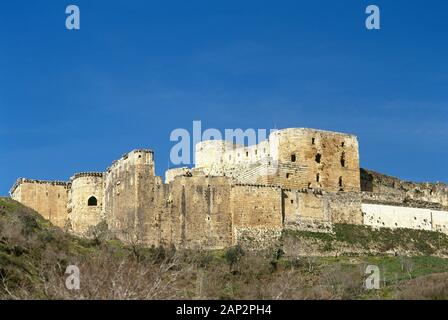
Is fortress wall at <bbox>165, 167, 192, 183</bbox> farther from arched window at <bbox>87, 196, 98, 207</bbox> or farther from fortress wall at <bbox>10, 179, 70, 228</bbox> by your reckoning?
fortress wall at <bbox>10, 179, 70, 228</bbox>

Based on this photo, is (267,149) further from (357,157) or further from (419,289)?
(419,289)

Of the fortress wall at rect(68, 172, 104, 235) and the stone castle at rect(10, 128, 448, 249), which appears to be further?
the fortress wall at rect(68, 172, 104, 235)

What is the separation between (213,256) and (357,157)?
58.1ft

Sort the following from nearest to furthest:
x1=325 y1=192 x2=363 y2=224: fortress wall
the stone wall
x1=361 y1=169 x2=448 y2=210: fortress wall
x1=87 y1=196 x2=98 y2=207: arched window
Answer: x1=325 y1=192 x2=363 y2=224: fortress wall
x1=87 y1=196 x2=98 y2=207: arched window
the stone wall
x1=361 y1=169 x2=448 y2=210: fortress wall

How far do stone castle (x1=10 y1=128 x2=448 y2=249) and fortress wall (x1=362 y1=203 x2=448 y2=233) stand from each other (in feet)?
0.21

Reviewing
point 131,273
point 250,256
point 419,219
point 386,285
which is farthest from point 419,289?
point 419,219

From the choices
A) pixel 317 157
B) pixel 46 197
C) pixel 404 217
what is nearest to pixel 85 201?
pixel 46 197

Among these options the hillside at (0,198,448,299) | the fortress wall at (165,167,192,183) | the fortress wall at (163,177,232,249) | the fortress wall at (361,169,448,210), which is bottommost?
the hillside at (0,198,448,299)

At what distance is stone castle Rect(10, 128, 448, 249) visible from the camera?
62.2 metres

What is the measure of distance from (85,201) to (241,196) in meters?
10.8

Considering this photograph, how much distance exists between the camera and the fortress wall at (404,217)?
2721 inches

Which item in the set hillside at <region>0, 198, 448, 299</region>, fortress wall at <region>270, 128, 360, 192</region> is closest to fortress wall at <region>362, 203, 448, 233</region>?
hillside at <region>0, 198, 448, 299</region>

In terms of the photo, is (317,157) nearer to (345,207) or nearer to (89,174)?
(345,207)

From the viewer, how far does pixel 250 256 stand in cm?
5941
